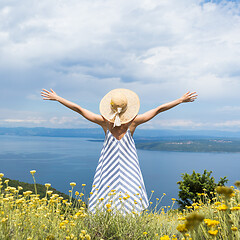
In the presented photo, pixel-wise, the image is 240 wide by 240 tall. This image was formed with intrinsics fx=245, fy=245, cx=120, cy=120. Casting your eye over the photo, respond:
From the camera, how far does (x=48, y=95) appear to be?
18.8 feet

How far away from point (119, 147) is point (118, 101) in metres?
0.98

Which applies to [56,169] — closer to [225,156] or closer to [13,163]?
[13,163]

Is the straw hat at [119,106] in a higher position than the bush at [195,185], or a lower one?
higher

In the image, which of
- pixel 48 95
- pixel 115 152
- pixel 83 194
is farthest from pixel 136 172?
pixel 48 95

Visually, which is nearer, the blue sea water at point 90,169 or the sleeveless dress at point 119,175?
the sleeveless dress at point 119,175

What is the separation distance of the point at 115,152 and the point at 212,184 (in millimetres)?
5791

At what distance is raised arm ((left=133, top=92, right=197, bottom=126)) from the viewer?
555cm

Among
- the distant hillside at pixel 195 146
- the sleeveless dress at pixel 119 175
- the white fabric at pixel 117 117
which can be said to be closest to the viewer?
the sleeveless dress at pixel 119 175

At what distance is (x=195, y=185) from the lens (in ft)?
30.9

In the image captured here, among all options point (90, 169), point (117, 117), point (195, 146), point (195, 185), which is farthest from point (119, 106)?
point (195, 146)

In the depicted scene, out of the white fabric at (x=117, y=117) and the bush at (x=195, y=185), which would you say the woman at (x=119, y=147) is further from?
the bush at (x=195, y=185)

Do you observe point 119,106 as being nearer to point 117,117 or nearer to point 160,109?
point 117,117

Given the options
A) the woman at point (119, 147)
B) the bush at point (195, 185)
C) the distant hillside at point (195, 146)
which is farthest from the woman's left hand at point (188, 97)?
the distant hillside at point (195, 146)

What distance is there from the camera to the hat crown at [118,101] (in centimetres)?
528
